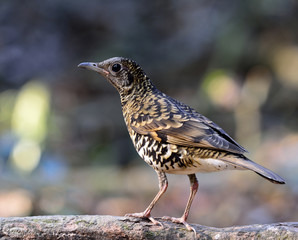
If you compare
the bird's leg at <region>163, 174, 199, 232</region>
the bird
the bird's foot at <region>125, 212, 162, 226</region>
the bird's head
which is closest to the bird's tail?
the bird

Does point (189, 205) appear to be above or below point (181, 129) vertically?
below

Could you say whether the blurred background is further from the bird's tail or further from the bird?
the bird's tail

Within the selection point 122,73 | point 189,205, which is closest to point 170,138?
point 189,205

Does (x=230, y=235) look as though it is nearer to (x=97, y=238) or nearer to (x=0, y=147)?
(x=97, y=238)

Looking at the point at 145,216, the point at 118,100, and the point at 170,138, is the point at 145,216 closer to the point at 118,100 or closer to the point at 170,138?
the point at 170,138

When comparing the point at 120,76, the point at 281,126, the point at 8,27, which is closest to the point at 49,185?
the point at 120,76

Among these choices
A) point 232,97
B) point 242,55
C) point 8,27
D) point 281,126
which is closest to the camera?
point 232,97
